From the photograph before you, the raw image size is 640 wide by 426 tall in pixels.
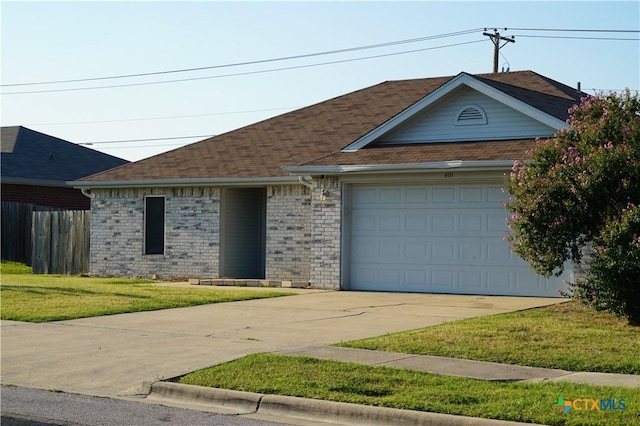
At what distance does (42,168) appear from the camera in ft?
126

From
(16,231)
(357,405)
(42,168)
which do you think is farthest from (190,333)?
(42,168)

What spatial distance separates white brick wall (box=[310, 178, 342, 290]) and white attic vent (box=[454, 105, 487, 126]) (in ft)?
10.2

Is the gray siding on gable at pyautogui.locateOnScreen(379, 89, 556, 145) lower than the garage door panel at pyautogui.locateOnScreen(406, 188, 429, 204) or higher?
higher

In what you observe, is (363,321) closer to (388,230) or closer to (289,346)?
(289,346)

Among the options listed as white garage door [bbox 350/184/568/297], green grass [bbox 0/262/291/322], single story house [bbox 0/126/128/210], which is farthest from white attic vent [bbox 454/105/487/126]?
single story house [bbox 0/126/128/210]

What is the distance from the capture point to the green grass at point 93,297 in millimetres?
16734

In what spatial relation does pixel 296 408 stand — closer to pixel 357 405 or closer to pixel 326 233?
pixel 357 405

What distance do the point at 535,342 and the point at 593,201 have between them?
3.09 meters

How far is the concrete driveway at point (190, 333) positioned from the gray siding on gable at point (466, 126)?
12.4 ft

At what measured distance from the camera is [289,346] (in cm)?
1263

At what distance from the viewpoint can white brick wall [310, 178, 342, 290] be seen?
21.8 metres

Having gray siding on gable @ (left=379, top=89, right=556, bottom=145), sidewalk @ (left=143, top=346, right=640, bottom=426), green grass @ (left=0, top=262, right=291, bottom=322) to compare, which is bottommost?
sidewalk @ (left=143, top=346, right=640, bottom=426)

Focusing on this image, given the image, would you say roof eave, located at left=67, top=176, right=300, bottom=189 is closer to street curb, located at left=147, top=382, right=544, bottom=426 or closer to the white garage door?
the white garage door

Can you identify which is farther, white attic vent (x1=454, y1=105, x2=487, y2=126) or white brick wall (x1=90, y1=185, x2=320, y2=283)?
white brick wall (x1=90, y1=185, x2=320, y2=283)
